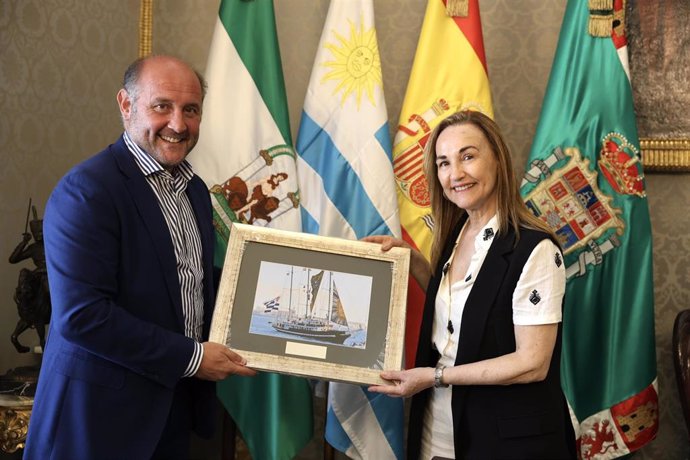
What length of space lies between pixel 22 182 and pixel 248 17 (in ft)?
3.94

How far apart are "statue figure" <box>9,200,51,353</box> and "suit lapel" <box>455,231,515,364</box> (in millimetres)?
1533

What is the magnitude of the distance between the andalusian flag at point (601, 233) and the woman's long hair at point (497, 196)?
73cm

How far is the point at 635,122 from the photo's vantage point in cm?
329

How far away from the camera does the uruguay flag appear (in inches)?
121

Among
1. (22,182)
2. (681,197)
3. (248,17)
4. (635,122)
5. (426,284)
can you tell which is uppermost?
(248,17)

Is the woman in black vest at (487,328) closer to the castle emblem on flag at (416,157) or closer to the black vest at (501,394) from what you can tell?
the black vest at (501,394)

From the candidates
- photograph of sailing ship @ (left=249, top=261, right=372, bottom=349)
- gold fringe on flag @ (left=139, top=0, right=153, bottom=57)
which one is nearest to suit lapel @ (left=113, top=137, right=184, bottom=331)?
photograph of sailing ship @ (left=249, top=261, right=372, bottom=349)

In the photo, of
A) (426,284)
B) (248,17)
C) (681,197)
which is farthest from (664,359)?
(248,17)

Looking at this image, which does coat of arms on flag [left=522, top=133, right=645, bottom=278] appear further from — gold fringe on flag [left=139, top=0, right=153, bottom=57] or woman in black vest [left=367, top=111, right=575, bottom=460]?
gold fringe on flag [left=139, top=0, right=153, bottom=57]

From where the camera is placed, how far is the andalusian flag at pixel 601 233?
10.2 feet

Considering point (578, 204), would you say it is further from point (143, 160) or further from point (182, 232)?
point (143, 160)

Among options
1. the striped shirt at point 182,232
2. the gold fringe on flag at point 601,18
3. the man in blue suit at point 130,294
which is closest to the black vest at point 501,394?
→ the man in blue suit at point 130,294

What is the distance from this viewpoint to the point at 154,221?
7.61ft

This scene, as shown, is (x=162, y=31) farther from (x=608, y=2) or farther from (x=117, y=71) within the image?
(x=608, y=2)
